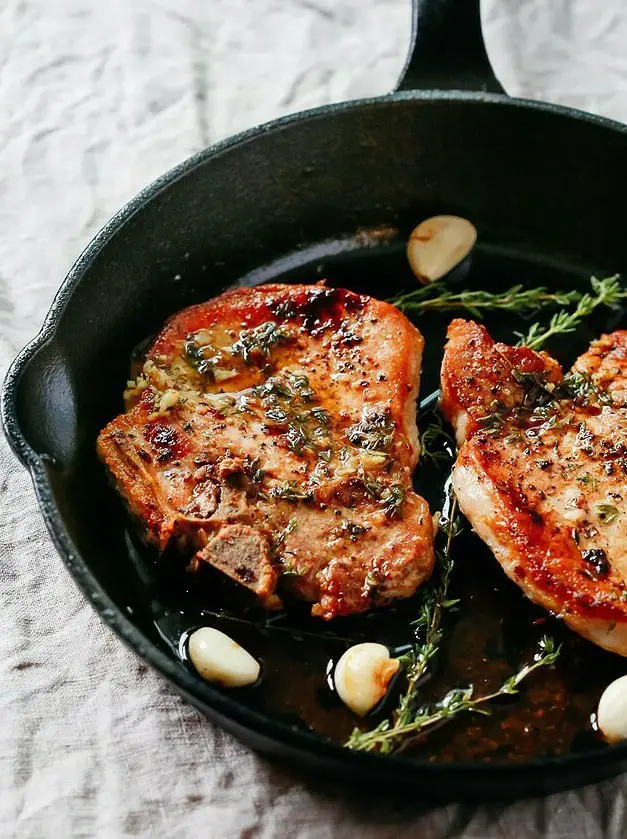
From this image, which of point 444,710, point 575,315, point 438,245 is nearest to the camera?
point 444,710

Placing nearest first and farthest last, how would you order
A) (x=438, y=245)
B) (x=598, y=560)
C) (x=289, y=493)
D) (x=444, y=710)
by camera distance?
(x=444, y=710) < (x=598, y=560) < (x=289, y=493) < (x=438, y=245)

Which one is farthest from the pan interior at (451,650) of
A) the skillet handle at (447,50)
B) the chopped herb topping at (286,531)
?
the skillet handle at (447,50)

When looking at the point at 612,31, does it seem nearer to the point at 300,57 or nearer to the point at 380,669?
the point at 300,57

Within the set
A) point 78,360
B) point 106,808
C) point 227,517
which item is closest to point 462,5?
point 78,360

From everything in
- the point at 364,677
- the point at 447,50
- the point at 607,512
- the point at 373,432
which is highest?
the point at 447,50

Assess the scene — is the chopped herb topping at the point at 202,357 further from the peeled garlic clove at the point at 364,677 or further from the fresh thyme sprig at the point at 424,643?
the peeled garlic clove at the point at 364,677

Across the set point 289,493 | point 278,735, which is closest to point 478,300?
point 289,493

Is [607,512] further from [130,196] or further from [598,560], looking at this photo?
[130,196]
